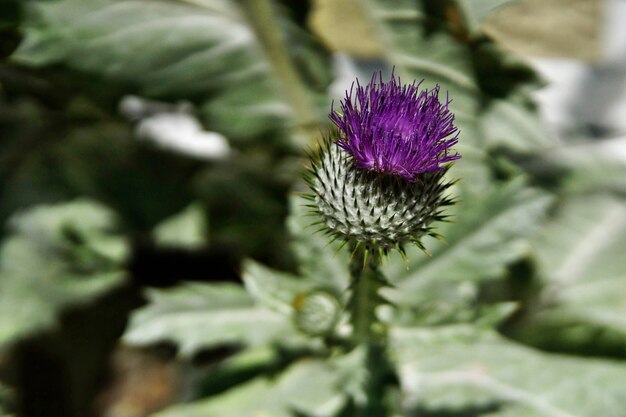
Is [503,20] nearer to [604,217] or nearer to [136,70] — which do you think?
[604,217]

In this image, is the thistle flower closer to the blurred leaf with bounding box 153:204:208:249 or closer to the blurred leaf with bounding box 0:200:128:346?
the blurred leaf with bounding box 153:204:208:249

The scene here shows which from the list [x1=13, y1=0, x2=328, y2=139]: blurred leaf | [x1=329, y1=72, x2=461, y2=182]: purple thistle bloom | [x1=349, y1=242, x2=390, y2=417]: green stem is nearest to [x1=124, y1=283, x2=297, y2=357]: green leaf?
[x1=349, y1=242, x2=390, y2=417]: green stem

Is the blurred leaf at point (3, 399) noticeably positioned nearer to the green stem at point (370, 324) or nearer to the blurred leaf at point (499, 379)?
the green stem at point (370, 324)

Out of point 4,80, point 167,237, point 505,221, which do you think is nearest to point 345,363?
point 505,221

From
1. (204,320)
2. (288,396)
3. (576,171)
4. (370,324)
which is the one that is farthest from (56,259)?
(576,171)

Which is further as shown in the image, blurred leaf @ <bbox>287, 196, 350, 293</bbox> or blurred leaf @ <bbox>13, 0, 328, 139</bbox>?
blurred leaf @ <bbox>13, 0, 328, 139</bbox>

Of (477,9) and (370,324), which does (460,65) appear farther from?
(370,324)
